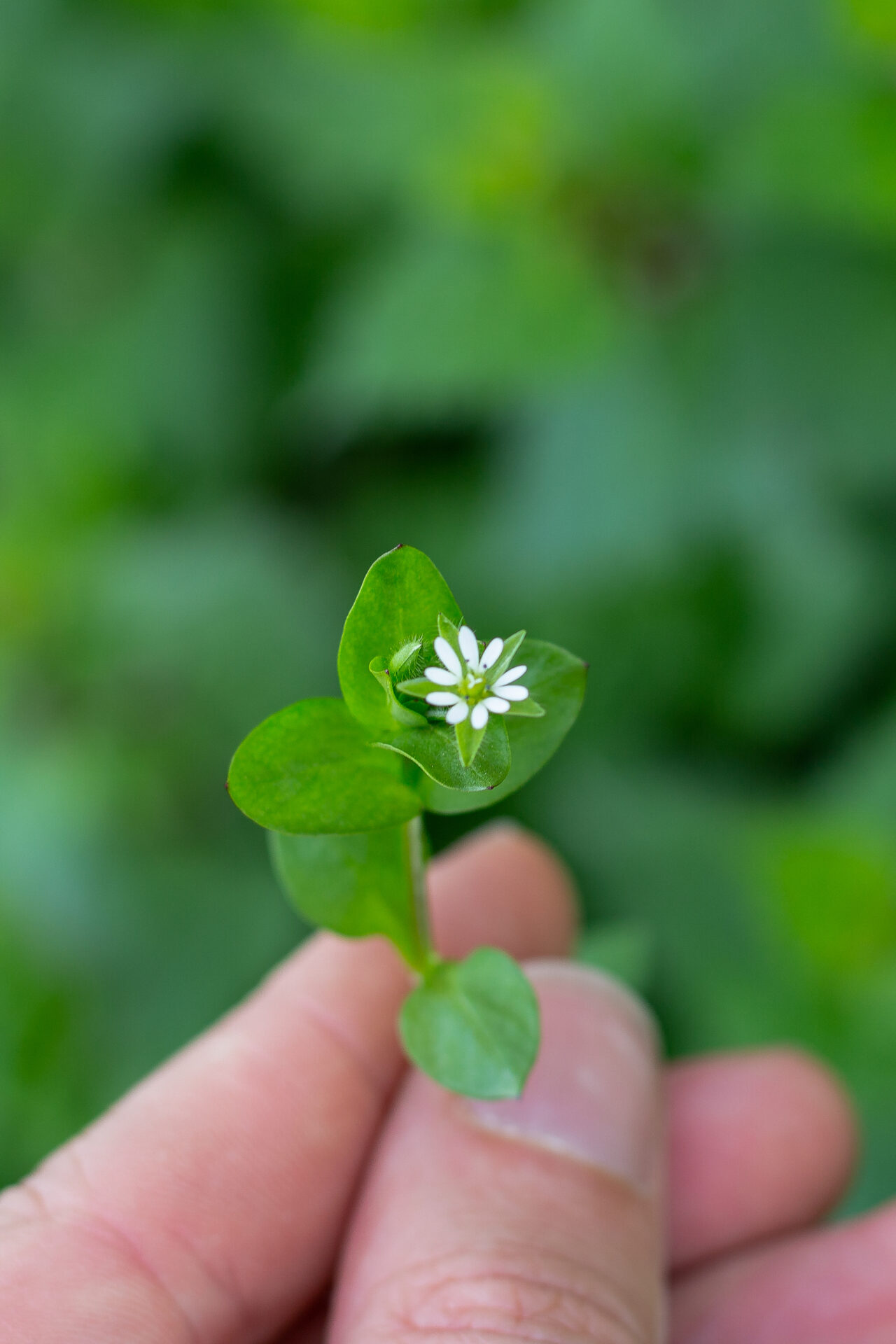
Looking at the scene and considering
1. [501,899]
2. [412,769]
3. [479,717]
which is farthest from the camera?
[501,899]

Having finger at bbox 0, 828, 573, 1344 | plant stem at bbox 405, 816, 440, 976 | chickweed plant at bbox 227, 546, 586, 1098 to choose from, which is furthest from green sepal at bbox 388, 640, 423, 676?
finger at bbox 0, 828, 573, 1344

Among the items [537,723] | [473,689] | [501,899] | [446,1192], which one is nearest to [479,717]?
[473,689]

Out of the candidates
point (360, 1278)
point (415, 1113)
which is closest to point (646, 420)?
point (415, 1113)

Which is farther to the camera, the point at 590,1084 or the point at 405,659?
the point at 590,1084

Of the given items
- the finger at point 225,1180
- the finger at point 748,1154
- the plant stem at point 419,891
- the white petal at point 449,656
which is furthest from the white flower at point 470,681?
the finger at point 748,1154

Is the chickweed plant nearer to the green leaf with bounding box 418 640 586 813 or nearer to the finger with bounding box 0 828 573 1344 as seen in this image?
the green leaf with bounding box 418 640 586 813

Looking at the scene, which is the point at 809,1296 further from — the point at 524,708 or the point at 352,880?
the point at 524,708

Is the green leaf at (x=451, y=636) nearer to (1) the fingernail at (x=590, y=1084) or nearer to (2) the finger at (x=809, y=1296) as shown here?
(1) the fingernail at (x=590, y=1084)
